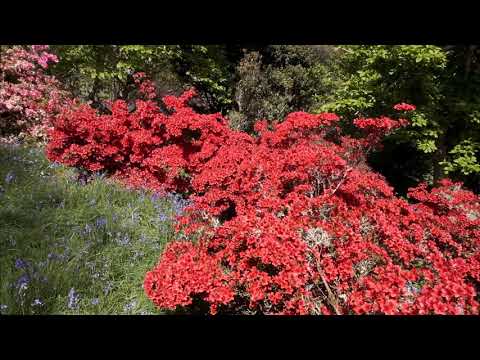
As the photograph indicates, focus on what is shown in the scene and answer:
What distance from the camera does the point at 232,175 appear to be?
541cm

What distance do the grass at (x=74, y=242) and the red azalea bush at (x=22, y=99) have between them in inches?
115

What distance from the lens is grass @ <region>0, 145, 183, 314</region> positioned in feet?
10.9

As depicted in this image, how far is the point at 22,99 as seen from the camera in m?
8.54

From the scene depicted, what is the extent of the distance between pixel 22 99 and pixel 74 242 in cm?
601

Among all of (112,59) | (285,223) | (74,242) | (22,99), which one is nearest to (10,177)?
(74,242)

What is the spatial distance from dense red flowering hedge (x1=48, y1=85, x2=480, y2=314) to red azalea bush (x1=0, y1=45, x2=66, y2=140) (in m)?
2.28

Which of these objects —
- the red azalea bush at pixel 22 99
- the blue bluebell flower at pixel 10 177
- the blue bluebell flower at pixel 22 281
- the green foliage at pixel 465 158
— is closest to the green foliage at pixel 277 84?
the green foliage at pixel 465 158

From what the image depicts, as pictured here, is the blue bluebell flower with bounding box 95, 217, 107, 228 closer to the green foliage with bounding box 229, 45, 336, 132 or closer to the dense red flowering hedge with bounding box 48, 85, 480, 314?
the dense red flowering hedge with bounding box 48, 85, 480, 314

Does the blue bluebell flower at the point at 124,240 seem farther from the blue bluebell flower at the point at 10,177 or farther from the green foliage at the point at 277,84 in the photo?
the green foliage at the point at 277,84

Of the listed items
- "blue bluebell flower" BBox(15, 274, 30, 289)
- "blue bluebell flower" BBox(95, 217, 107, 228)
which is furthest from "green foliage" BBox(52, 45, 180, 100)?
"blue bluebell flower" BBox(15, 274, 30, 289)

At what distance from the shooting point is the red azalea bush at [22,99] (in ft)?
27.4

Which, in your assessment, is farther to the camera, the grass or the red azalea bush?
the red azalea bush
